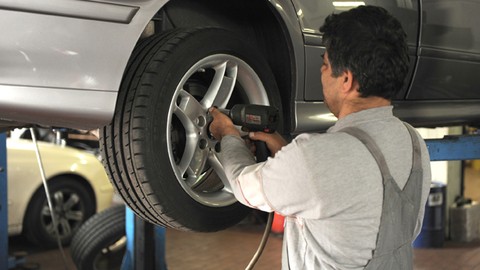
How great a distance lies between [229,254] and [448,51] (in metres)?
3.12

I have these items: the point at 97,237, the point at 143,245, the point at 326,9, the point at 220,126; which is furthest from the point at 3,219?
the point at 326,9

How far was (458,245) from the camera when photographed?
569cm

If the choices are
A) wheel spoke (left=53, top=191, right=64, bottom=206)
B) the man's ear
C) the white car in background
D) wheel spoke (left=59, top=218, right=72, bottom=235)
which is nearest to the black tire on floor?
the white car in background

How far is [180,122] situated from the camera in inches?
71.3

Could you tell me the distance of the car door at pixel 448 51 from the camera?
243cm

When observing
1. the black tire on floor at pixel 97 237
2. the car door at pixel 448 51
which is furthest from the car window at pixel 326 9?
the black tire on floor at pixel 97 237

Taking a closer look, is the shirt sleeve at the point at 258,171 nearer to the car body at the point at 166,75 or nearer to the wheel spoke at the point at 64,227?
the car body at the point at 166,75

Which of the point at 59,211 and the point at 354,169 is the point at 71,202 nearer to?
the point at 59,211

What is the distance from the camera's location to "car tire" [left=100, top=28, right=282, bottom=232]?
5.27ft

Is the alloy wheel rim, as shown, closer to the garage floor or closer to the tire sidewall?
the tire sidewall

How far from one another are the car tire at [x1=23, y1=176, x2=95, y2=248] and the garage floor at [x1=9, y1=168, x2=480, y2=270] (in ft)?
0.54

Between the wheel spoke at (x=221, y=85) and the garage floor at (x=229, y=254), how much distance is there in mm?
3102

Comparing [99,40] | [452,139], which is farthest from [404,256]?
[452,139]

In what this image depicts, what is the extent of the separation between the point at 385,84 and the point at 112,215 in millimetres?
2578
